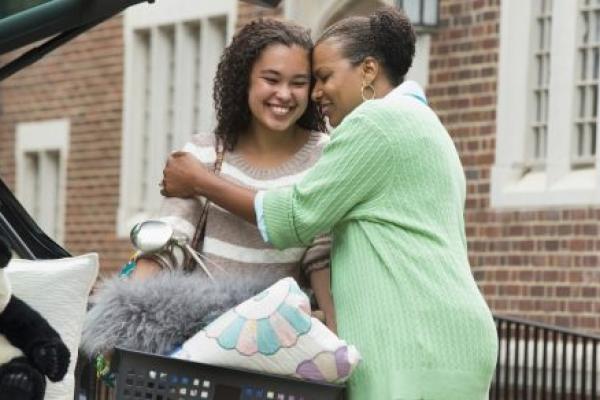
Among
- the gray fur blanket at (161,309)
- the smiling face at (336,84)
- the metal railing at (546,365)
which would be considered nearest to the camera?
the gray fur blanket at (161,309)

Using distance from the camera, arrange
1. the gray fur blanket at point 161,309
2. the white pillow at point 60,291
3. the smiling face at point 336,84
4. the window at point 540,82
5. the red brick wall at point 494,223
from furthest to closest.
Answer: the window at point 540,82
the red brick wall at point 494,223
the white pillow at point 60,291
the smiling face at point 336,84
the gray fur blanket at point 161,309

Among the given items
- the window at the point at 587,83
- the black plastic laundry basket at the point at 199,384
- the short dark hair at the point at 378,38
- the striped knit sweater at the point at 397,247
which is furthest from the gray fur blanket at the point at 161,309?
the window at the point at 587,83

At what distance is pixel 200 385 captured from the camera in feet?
15.2

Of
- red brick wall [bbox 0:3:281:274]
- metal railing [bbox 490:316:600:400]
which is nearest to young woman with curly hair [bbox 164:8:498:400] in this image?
metal railing [bbox 490:316:600:400]

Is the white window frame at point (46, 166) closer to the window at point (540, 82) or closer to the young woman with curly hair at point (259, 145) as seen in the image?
the window at point (540, 82)

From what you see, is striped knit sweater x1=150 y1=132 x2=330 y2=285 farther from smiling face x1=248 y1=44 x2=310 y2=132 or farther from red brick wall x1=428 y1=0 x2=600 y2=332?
red brick wall x1=428 y1=0 x2=600 y2=332

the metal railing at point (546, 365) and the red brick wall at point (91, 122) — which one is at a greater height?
the red brick wall at point (91, 122)

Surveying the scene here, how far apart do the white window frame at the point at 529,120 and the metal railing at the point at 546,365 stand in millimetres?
1008

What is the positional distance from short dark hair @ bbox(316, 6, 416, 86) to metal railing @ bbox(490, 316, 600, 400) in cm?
692

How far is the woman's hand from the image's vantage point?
5047 millimetres

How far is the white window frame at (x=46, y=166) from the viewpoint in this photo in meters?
20.8

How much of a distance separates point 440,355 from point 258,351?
16.6 inches

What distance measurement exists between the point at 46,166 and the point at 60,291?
1631 cm

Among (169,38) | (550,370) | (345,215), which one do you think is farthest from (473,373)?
(169,38)
